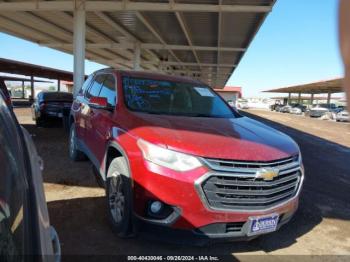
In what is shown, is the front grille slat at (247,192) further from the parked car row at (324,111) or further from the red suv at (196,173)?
the parked car row at (324,111)

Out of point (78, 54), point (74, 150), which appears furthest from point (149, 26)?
point (74, 150)

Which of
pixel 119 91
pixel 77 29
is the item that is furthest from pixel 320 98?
pixel 119 91

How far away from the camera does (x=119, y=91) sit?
505 cm

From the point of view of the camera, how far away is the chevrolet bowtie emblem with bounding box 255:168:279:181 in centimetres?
368

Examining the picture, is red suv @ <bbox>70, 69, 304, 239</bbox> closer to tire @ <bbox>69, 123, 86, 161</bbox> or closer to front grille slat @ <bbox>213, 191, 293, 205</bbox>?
front grille slat @ <bbox>213, 191, 293, 205</bbox>

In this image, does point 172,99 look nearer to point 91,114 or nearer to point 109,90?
point 109,90

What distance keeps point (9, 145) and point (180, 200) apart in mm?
1915

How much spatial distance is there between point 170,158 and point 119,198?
0.88 metres

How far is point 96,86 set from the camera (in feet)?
21.2

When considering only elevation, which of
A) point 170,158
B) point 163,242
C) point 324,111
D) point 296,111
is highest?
point 170,158

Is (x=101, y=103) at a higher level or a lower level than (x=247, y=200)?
higher

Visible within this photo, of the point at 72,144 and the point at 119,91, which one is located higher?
the point at 119,91

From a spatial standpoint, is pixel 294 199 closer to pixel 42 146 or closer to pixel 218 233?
pixel 218 233

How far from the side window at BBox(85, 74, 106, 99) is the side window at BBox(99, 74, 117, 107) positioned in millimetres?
243
